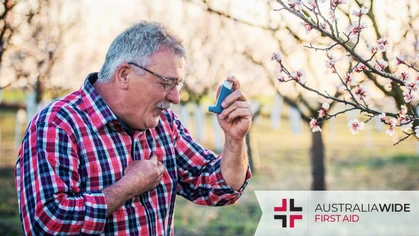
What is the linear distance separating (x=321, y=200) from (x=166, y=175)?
542cm

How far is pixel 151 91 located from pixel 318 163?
221 inches

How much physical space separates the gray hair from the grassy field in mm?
4476

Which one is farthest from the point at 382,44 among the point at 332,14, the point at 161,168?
the point at 161,168

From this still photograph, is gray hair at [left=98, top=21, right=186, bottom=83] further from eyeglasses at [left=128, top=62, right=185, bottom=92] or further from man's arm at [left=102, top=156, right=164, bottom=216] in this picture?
man's arm at [left=102, top=156, right=164, bottom=216]

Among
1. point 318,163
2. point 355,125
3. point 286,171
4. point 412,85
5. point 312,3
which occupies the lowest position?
point 355,125

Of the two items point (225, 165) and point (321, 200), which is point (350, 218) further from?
point (225, 165)

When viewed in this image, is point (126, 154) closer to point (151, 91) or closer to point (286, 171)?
point (151, 91)

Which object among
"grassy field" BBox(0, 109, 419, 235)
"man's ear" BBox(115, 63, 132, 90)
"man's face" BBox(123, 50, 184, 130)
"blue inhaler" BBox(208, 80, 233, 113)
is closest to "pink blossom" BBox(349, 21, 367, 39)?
"blue inhaler" BBox(208, 80, 233, 113)

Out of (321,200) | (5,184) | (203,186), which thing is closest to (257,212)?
(321,200)

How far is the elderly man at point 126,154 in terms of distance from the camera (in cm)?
167

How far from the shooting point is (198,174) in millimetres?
2162

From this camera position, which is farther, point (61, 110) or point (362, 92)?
point (362, 92)

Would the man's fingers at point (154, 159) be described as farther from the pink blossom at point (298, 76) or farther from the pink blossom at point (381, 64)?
the pink blossom at point (381, 64)

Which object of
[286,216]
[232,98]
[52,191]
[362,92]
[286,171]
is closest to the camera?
[52,191]
